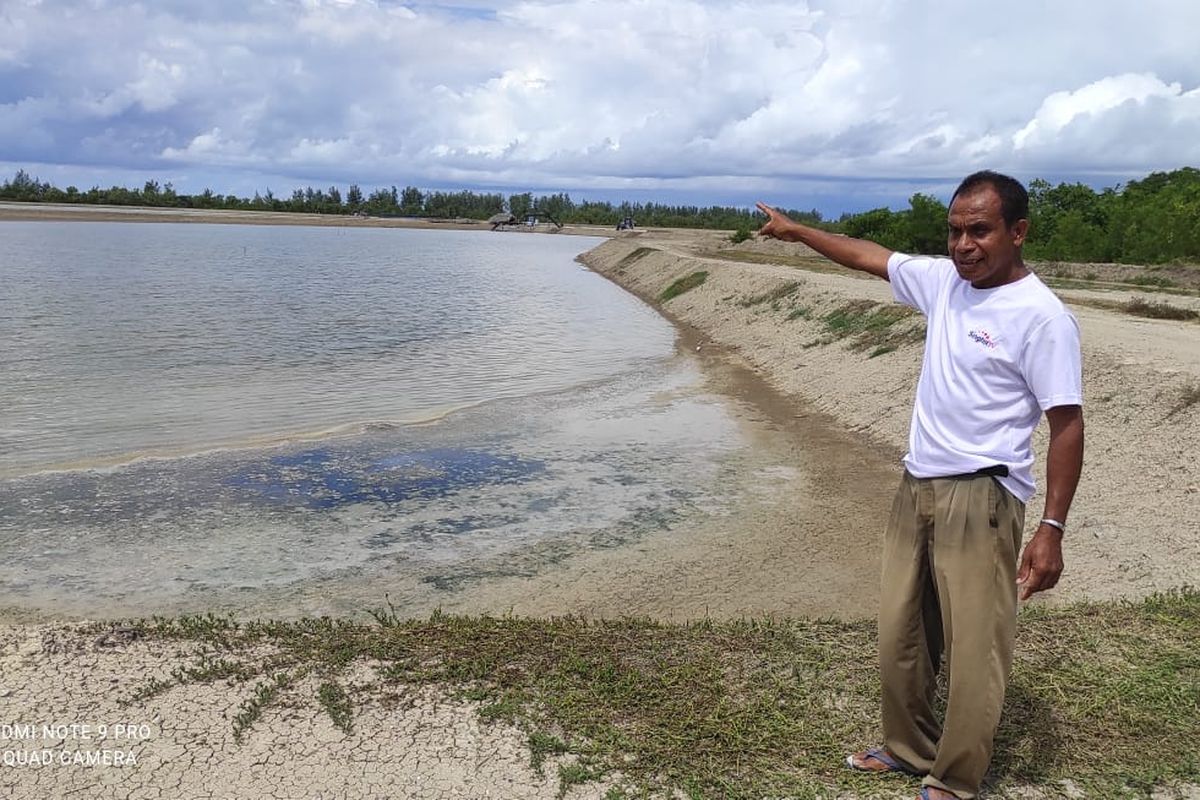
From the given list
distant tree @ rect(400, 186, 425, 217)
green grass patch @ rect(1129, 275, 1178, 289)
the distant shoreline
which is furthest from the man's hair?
distant tree @ rect(400, 186, 425, 217)

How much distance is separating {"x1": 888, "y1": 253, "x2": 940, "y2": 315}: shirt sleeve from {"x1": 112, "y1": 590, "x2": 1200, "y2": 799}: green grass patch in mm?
2083

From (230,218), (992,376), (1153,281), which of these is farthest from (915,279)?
(230,218)

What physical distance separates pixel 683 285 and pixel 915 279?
101 feet

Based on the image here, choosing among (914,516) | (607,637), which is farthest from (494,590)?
(914,516)

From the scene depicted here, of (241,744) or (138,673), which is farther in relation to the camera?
(138,673)

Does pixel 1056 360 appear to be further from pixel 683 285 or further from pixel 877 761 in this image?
pixel 683 285

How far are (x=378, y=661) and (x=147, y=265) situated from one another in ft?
142

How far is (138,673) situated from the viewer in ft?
16.6

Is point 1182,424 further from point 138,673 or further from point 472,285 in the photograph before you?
point 472,285

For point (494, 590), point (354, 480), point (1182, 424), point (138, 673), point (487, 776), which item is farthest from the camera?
point (354, 480)

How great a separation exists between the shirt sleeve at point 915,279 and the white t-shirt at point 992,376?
0.07m

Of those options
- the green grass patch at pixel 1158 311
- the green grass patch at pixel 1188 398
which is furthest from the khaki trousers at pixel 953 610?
the green grass patch at pixel 1158 311

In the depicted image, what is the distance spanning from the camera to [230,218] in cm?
11119

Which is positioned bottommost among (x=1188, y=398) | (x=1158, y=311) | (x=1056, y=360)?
(x=1188, y=398)
